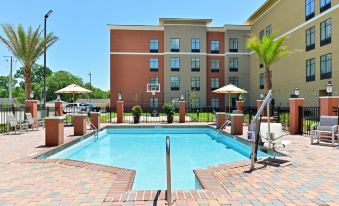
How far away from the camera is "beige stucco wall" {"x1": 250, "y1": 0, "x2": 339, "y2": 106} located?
24469mm

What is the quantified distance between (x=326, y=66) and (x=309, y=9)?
6.26 m

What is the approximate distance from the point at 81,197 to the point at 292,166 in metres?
4.81

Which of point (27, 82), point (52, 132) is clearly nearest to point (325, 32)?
point (27, 82)

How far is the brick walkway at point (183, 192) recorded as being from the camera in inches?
178

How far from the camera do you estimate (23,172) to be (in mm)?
6379

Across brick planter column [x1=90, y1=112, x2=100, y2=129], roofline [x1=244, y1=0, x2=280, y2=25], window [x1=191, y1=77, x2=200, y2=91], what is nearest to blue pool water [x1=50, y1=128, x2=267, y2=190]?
brick planter column [x1=90, y1=112, x2=100, y2=129]

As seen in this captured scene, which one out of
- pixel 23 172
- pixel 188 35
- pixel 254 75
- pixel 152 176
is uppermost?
pixel 188 35

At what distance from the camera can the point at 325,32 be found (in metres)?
25.8

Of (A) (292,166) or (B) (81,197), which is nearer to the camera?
(B) (81,197)

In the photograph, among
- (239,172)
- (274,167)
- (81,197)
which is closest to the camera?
(81,197)

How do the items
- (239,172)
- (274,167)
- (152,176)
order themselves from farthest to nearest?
(152,176) < (274,167) < (239,172)

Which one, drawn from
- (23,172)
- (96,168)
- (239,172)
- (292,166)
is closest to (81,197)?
(96,168)

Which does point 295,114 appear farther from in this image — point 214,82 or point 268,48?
point 214,82

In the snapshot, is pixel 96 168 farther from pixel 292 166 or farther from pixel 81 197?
pixel 292 166
